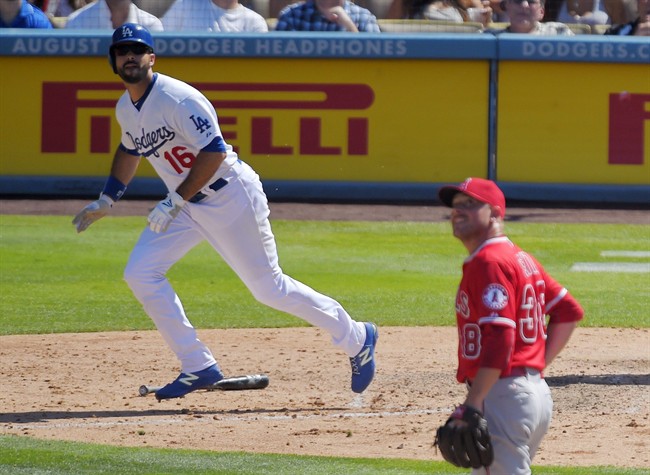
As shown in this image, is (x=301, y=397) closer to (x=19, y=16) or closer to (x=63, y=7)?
(x=19, y=16)

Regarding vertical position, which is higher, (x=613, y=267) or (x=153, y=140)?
(x=153, y=140)

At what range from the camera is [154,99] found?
20.3ft

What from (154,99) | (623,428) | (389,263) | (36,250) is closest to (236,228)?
(154,99)

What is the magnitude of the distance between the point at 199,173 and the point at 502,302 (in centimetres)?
267

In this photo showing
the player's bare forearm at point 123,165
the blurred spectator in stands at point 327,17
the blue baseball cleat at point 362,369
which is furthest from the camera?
the blurred spectator in stands at point 327,17

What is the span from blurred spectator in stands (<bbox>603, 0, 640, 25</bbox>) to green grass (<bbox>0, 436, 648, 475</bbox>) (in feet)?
33.7

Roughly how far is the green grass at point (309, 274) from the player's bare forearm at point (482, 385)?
204 inches

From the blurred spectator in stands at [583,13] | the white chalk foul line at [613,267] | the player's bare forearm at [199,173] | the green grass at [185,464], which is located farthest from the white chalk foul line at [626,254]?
the green grass at [185,464]

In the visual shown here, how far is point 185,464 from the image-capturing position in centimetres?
517

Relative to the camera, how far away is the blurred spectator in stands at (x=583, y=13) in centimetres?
1471

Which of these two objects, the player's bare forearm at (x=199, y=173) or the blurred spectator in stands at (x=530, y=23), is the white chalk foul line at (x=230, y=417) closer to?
the player's bare forearm at (x=199, y=173)

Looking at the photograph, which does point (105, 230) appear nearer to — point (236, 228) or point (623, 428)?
point (236, 228)

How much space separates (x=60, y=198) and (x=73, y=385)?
7.75 meters

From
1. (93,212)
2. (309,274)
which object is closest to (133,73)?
(93,212)
